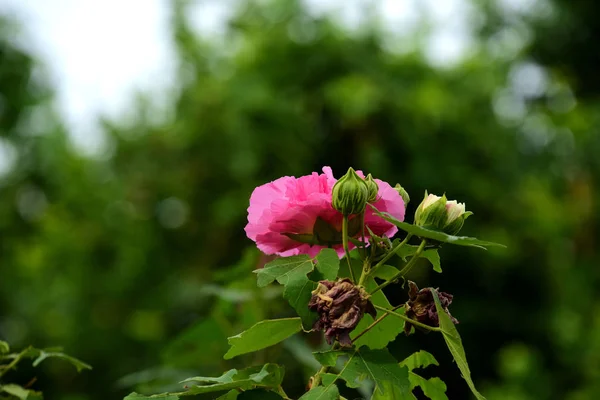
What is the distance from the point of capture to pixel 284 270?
0.50 meters

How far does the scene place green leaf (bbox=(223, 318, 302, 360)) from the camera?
509 millimetres

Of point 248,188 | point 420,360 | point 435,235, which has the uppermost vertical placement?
point 435,235

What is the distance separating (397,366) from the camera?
482 mm

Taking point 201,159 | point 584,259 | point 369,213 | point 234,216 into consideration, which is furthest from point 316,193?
point 584,259

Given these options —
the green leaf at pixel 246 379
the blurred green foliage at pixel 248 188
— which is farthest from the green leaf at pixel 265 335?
the blurred green foliage at pixel 248 188

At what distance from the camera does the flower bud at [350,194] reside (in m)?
0.49

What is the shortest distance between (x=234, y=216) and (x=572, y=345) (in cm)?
175

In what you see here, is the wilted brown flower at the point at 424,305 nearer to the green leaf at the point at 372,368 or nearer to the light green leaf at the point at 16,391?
the green leaf at the point at 372,368

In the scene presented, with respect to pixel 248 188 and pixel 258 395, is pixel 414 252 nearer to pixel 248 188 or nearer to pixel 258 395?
pixel 258 395

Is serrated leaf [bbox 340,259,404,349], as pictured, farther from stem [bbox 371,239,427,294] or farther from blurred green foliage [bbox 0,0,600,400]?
blurred green foliage [bbox 0,0,600,400]

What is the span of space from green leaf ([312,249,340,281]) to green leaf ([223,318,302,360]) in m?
0.04

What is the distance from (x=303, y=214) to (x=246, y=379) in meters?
0.11

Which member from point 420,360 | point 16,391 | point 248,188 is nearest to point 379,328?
point 420,360

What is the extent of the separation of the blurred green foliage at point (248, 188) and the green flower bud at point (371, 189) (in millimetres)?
2853
